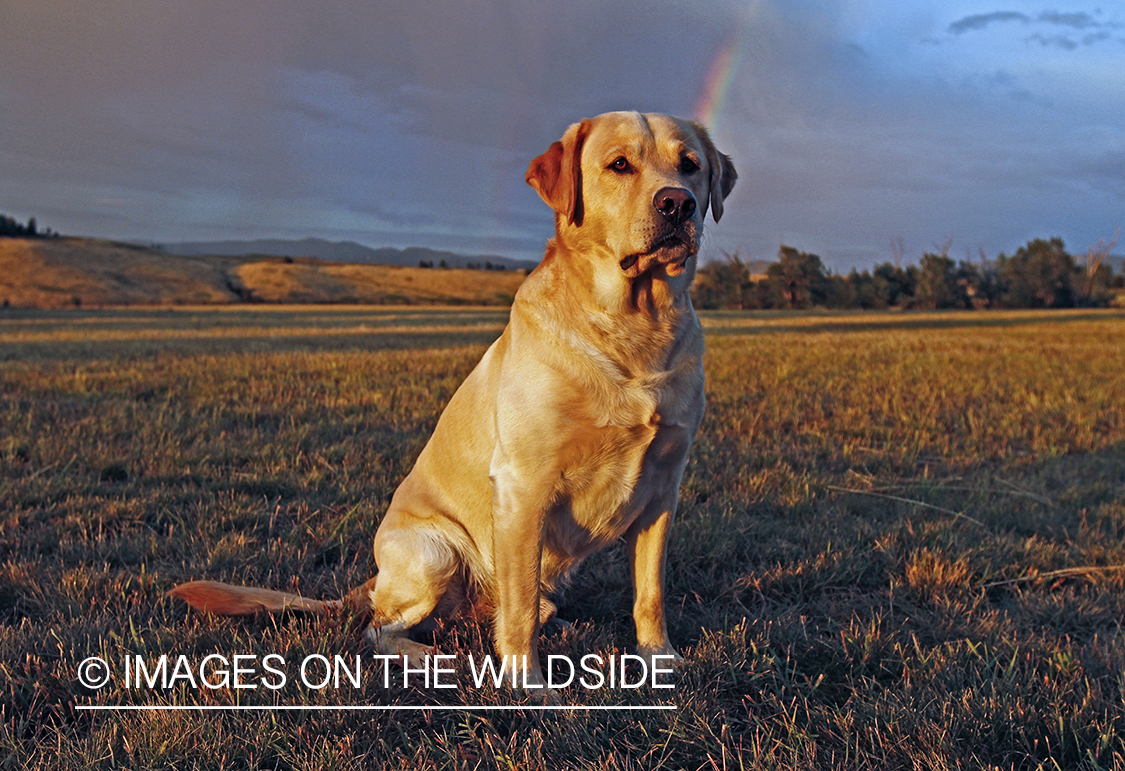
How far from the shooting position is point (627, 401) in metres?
2.33

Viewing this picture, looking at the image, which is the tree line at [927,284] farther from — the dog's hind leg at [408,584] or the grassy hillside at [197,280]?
the dog's hind leg at [408,584]

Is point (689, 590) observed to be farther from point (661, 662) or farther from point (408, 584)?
point (408, 584)

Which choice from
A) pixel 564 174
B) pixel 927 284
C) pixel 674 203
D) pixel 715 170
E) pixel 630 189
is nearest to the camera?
pixel 674 203

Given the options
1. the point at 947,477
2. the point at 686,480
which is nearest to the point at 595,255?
the point at 686,480

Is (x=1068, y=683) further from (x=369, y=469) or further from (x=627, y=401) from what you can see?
(x=369, y=469)

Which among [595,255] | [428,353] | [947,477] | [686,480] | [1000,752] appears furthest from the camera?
[428,353]

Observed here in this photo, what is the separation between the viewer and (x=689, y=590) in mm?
3113

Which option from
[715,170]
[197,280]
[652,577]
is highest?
[197,280]

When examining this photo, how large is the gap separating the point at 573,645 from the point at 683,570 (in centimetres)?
82

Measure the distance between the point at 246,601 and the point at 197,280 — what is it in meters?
65.3

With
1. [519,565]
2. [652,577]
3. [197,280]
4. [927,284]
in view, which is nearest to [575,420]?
[519,565]

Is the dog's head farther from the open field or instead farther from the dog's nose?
the open field

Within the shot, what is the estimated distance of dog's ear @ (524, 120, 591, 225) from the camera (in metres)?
2.53

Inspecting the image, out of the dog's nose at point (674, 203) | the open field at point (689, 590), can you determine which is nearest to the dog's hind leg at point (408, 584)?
the open field at point (689, 590)
